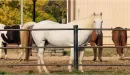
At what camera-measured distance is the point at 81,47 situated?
12352 mm

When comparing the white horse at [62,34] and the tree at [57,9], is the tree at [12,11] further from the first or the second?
the white horse at [62,34]

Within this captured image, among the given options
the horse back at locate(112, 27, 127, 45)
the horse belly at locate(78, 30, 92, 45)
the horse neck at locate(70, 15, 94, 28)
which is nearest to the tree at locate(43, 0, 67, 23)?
the horse back at locate(112, 27, 127, 45)

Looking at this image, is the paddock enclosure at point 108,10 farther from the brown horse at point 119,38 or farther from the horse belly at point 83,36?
the horse belly at point 83,36

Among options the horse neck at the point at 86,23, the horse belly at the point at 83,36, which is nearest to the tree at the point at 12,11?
the horse neck at the point at 86,23

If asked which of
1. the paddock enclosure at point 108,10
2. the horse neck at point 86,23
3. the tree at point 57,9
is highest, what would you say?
the tree at point 57,9

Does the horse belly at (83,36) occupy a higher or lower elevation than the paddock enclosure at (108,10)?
lower

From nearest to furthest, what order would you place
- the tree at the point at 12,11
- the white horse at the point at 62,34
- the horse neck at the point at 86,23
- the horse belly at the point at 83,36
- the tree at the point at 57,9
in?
the horse belly at the point at 83,36, the white horse at the point at 62,34, the horse neck at the point at 86,23, the tree at the point at 12,11, the tree at the point at 57,9

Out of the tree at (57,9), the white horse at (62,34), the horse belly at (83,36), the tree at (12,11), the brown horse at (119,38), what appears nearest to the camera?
the horse belly at (83,36)

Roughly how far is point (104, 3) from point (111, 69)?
16.9m

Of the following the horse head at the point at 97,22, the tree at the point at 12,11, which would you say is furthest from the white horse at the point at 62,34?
the tree at the point at 12,11

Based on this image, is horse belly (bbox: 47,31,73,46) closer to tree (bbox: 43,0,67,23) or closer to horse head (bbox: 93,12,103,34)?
horse head (bbox: 93,12,103,34)

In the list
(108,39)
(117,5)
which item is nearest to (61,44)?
(108,39)

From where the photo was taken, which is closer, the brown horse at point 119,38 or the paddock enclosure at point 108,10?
the brown horse at point 119,38

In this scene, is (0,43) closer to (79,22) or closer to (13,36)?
(13,36)
